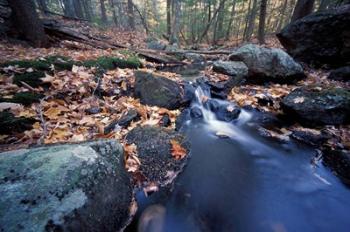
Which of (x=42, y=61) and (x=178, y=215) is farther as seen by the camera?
(x=42, y=61)

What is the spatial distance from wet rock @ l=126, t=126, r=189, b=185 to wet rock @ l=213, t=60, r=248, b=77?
4235 mm

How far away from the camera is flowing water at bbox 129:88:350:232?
259cm

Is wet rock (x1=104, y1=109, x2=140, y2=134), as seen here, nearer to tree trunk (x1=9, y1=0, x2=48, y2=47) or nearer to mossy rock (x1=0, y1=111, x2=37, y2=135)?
mossy rock (x1=0, y1=111, x2=37, y2=135)

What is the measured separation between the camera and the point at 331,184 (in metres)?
3.16

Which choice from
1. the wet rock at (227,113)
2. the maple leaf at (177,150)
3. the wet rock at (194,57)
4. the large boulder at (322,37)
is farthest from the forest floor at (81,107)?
the wet rock at (194,57)

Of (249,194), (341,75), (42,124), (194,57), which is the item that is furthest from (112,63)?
(341,75)

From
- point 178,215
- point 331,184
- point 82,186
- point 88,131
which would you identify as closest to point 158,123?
point 88,131

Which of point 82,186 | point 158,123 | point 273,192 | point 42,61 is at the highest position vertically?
point 42,61

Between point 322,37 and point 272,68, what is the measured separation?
2.50 meters

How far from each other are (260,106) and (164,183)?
3732 millimetres

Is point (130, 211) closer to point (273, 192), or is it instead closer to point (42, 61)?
point (273, 192)

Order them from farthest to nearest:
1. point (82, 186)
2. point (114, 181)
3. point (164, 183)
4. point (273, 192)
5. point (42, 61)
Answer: point (42, 61)
point (273, 192)
point (164, 183)
point (114, 181)
point (82, 186)

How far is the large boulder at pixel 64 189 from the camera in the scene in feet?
5.24

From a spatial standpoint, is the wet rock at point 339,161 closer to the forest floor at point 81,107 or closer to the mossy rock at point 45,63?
the forest floor at point 81,107
